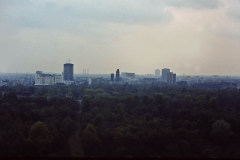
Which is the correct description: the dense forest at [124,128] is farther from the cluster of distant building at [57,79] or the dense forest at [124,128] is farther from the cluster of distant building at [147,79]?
the cluster of distant building at [57,79]

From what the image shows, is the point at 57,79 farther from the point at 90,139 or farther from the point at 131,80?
the point at 90,139

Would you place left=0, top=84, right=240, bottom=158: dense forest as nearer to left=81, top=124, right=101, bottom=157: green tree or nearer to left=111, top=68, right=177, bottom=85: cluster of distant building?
left=81, top=124, right=101, bottom=157: green tree

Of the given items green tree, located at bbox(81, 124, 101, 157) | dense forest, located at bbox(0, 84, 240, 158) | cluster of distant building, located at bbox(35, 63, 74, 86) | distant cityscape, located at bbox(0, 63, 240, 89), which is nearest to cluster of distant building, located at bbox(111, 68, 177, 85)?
distant cityscape, located at bbox(0, 63, 240, 89)

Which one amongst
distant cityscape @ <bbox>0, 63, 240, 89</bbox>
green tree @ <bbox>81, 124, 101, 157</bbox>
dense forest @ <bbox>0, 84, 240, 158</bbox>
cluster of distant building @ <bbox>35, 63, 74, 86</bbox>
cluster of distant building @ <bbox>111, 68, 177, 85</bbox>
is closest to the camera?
dense forest @ <bbox>0, 84, 240, 158</bbox>

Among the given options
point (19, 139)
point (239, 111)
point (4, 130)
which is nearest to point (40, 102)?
point (4, 130)

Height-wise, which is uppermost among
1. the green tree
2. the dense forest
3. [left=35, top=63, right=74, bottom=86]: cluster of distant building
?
[left=35, top=63, right=74, bottom=86]: cluster of distant building

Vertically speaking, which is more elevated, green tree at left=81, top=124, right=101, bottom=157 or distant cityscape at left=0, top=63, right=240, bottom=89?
distant cityscape at left=0, top=63, right=240, bottom=89

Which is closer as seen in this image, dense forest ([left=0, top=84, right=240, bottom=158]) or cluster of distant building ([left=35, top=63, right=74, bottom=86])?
dense forest ([left=0, top=84, right=240, bottom=158])

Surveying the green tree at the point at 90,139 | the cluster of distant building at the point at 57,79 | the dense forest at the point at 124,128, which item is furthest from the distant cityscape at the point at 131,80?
the green tree at the point at 90,139
